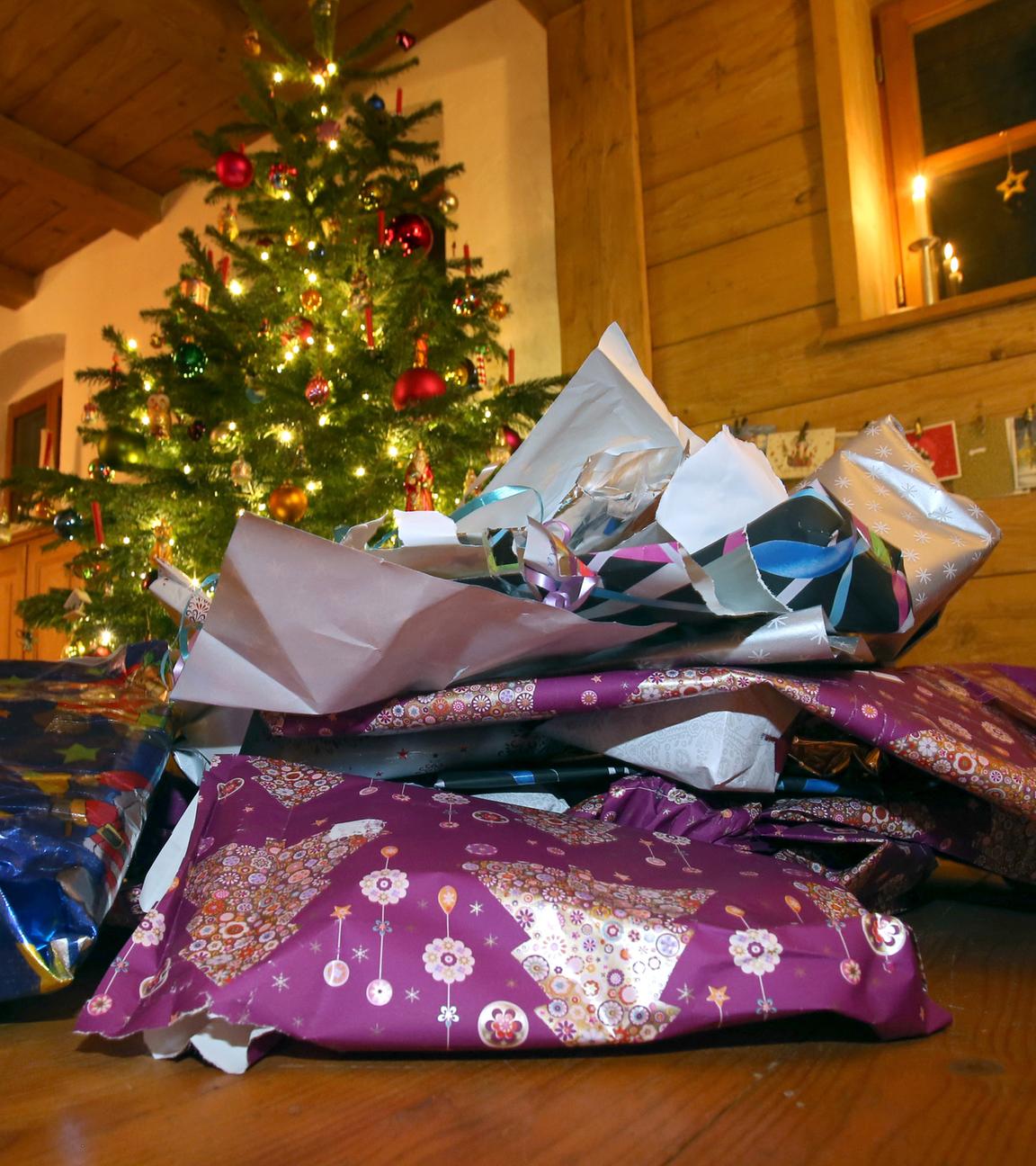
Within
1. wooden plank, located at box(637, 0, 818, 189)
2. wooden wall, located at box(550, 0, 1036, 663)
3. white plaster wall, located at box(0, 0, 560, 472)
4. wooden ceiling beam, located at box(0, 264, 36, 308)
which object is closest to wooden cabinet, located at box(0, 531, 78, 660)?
wooden ceiling beam, located at box(0, 264, 36, 308)

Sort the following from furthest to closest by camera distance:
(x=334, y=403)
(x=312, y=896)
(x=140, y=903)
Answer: (x=334, y=403)
(x=140, y=903)
(x=312, y=896)

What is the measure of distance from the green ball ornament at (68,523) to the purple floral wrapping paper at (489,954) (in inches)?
66.8

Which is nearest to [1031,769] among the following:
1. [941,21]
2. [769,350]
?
[769,350]

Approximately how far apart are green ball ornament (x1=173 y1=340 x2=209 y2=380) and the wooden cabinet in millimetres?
1842

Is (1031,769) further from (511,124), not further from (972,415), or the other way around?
(511,124)

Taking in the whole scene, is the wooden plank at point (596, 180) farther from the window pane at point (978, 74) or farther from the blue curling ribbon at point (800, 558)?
the blue curling ribbon at point (800, 558)

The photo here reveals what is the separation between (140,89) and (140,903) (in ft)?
10.4

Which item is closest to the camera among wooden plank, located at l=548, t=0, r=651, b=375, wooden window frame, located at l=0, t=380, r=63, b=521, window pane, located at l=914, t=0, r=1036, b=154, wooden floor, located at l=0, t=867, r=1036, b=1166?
wooden floor, located at l=0, t=867, r=1036, b=1166

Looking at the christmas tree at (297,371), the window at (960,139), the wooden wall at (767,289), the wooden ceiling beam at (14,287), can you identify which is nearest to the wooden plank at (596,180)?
the wooden wall at (767,289)

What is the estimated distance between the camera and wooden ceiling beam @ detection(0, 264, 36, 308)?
13.0 ft

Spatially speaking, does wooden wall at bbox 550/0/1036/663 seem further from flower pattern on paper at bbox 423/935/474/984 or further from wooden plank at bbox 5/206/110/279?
wooden plank at bbox 5/206/110/279

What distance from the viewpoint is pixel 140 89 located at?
2941mm

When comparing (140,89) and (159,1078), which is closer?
(159,1078)

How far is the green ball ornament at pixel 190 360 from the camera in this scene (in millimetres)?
1788
